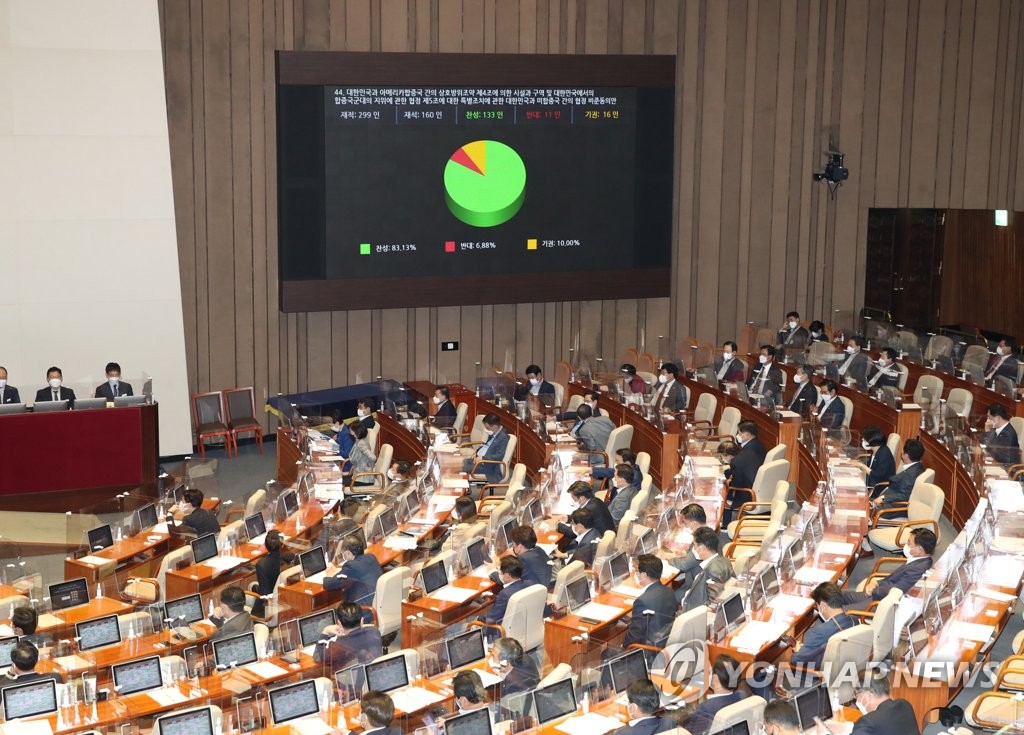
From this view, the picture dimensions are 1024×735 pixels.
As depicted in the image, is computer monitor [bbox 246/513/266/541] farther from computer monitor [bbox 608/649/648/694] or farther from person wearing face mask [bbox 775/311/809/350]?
person wearing face mask [bbox 775/311/809/350]

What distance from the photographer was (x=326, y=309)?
15891 millimetres

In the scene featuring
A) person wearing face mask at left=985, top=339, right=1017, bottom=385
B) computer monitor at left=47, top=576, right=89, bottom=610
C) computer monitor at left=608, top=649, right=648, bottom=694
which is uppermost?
person wearing face mask at left=985, top=339, right=1017, bottom=385

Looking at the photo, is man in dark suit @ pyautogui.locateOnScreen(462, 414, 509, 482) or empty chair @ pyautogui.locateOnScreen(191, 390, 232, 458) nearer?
man in dark suit @ pyautogui.locateOnScreen(462, 414, 509, 482)

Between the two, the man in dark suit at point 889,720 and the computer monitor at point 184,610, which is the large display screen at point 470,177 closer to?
the computer monitor at point 184,610

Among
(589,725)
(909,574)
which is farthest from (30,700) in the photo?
(909,574)

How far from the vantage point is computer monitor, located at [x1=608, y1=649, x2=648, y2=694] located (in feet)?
24.2

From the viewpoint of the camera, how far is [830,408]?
13344 mm

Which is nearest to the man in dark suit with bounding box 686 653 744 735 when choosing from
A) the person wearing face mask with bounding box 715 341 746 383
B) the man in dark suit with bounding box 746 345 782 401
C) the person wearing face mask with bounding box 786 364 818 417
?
the person wearing face mask with bounding box 786 364 818 417

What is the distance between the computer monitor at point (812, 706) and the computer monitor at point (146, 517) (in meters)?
6.60

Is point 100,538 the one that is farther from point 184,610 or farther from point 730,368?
point 730,368

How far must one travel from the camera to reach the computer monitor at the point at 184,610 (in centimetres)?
877

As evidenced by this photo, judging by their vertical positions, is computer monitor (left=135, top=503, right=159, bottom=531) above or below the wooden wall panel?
below

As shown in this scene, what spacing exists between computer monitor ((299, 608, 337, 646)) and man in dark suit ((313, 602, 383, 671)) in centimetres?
31

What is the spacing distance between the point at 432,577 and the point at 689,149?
9.82 m
